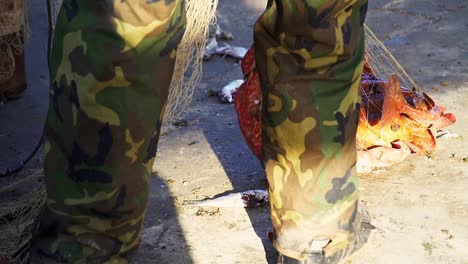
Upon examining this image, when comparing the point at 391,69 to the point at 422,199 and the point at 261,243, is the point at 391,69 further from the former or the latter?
the point at 261,243

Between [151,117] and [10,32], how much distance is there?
1.52m

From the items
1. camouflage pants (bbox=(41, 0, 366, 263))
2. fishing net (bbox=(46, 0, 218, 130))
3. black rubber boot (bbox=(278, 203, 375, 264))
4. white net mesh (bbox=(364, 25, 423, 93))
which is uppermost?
camouflage pants (bbox=(41, 0, 366, 263))

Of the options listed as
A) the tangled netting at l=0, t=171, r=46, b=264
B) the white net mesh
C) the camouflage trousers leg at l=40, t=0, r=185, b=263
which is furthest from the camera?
the white net mesh

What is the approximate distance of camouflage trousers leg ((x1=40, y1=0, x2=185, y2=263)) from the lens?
1424mm

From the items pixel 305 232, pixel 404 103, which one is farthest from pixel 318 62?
pixel 404 103

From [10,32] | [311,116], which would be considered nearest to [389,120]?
[311,116]

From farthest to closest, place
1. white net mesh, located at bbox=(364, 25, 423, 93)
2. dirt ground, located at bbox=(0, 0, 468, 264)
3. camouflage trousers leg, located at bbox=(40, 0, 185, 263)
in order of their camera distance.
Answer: white net mesh, located at bbox=(364, 25, 423, 93) < dirt ground, located at bbox=(0, 0, 468, 264) < camouflage trousers leg, located at bbox=(40, 0, 185, 263)

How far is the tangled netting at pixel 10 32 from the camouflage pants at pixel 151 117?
54.5 inches

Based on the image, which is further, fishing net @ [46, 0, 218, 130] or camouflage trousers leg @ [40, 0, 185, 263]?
fishing net @ [46, 0, 218, 130]

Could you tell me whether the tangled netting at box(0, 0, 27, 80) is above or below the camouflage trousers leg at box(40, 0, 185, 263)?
below

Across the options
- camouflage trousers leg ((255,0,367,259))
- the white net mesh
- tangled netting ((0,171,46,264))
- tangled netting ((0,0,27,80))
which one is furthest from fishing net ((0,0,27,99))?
camouflage trousers leg ((255,0,367,259))

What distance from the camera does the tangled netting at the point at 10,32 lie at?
2.81m

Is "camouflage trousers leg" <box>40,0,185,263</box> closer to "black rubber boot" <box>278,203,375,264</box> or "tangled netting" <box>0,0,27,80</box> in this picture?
"black rubber boot" <box>278,203,375,264</box>

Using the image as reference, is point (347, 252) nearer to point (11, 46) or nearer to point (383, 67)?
point (383, 67)
